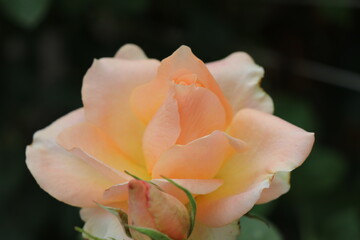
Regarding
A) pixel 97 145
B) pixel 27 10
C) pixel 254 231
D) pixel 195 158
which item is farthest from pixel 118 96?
pixel 27 10

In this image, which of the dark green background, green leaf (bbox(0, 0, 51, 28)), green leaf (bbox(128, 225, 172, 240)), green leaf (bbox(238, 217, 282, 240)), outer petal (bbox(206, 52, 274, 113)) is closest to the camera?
green leaf (bbox(128, 225, 172, 240))

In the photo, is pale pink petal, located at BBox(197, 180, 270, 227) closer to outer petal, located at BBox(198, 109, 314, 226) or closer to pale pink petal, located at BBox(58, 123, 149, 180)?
outer petal, located at BBox(198, 109, 314, 226)

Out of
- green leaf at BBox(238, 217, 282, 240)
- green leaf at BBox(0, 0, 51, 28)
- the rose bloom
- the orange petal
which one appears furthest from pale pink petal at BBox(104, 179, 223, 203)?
green leaf at BBox(0, 0, 51, 28)

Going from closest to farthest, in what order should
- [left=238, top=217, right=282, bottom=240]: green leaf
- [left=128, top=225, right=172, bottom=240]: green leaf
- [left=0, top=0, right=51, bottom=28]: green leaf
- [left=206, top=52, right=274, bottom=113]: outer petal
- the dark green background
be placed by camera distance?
[left=128, top=225, right=172, bottom=240]: green leaf → [left=206, top=52, right=274, bottom=113]: outer petal → [left=238, top=217, right=282, bottom=240]: green leaf → [left=0, top=0, right=51, bottom=28]: green leaf → the dark green background

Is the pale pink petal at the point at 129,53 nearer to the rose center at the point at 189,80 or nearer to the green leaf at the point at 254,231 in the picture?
the rose center at the point at 189,80

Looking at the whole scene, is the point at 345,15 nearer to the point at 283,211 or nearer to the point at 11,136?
the point at 283,211

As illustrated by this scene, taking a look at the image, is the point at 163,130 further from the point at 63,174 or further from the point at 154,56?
the point at 154,56

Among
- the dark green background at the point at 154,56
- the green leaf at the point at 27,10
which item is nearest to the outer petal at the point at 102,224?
the green leaf at the point at 27,10
